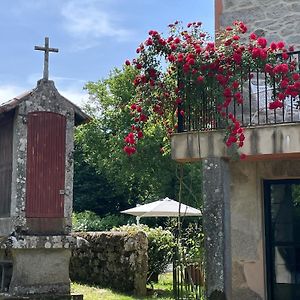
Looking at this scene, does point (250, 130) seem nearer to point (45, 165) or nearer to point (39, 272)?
point (45, 165)

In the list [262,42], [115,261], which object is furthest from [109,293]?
[262,42]

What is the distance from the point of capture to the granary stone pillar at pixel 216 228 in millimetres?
7516

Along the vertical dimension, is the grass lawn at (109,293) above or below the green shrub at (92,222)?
below

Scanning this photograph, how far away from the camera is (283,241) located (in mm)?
8594

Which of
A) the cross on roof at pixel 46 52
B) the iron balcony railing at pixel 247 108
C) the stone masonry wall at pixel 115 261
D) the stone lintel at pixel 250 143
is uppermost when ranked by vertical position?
the cross on roof at pixel 46 52

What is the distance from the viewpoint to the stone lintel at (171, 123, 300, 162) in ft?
24.1

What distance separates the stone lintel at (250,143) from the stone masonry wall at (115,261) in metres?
4.92

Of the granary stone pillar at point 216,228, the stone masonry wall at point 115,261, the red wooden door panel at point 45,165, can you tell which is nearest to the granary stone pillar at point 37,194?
the red wooden door panel at point 45,165

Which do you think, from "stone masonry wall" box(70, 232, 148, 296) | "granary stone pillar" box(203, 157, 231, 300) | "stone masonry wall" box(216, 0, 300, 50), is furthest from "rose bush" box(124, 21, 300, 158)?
"stone masonry wall" box(70, 232, 148, 296)

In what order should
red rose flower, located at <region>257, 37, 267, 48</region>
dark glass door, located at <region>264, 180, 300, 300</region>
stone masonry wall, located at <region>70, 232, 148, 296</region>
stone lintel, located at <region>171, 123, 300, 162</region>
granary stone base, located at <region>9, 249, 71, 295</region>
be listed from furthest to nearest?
1. stone masonry wall, located at <region>70, 232, 148, 296</region>
2. granary stone base, located at <region>9, 249, 71, 295</region>
3. dark glass door, located at <region>264, 180, 300, 300</region>
4. red rose flower, located at <region>257, 37, 267, 48</region>
5. stone lintel, located at <region>171, 123, 300, 162</region>

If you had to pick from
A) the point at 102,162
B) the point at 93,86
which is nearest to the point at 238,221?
the point at 102,162

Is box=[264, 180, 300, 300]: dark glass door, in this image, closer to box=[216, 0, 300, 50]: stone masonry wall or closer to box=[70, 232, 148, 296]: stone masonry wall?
box=[216, 0, 300, 50]: stone masonry wall

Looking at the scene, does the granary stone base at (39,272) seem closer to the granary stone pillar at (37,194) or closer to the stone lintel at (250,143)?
the granary stone pillar at (37,194)

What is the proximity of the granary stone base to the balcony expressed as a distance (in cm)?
358
